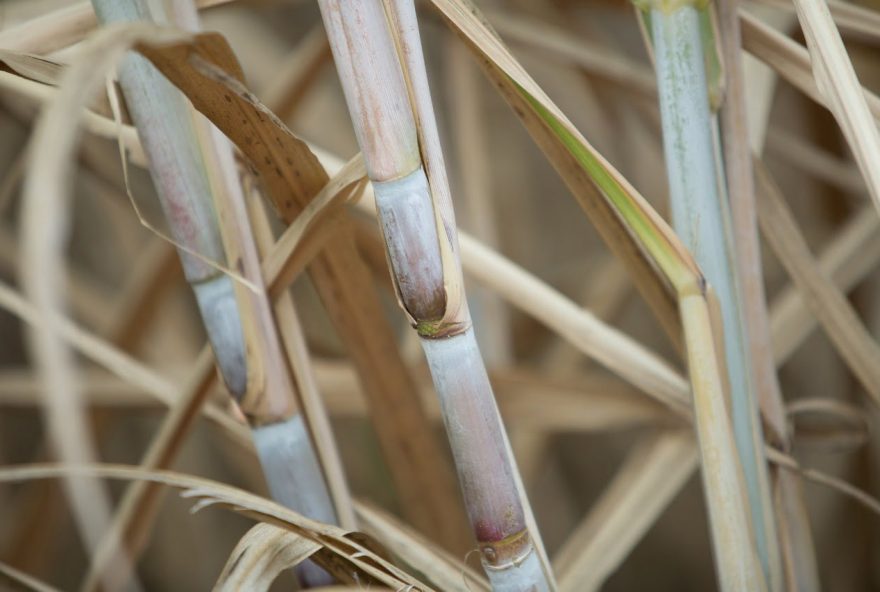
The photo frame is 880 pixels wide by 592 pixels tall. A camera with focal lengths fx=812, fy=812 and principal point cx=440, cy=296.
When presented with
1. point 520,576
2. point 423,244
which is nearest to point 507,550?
point 520,576

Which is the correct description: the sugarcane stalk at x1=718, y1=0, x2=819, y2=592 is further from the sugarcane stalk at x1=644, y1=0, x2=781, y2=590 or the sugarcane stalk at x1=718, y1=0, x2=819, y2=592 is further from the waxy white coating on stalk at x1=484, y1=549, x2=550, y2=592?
the waxy white coating on stalk at x1=484, y1=549, x2=550, y2=592

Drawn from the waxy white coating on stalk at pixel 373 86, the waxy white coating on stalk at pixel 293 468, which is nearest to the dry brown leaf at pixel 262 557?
the waxy white coating on stalk at pixel 293 468

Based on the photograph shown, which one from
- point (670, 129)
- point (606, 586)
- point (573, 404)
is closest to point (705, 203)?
point (670, 129)

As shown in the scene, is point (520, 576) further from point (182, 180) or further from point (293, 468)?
point (182, 180)

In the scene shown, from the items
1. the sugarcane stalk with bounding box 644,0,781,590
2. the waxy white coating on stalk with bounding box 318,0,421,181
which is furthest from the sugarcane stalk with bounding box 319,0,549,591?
the sugarcane stalk with bounding box 644,0,781,590

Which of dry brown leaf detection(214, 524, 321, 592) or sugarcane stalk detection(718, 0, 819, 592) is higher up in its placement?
sugarcane stalk detection(718, 0, 819, 592)

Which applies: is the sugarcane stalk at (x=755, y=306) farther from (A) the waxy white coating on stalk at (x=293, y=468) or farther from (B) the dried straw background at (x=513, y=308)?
(A) the waxy white coating on stalk at (x=293, y=468)

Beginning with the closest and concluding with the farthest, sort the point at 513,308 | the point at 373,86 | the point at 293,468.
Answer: the point at 373,86 < the point at 293,468 < the point at 513,308

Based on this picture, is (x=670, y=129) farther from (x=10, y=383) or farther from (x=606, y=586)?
(x=606, y=586)
